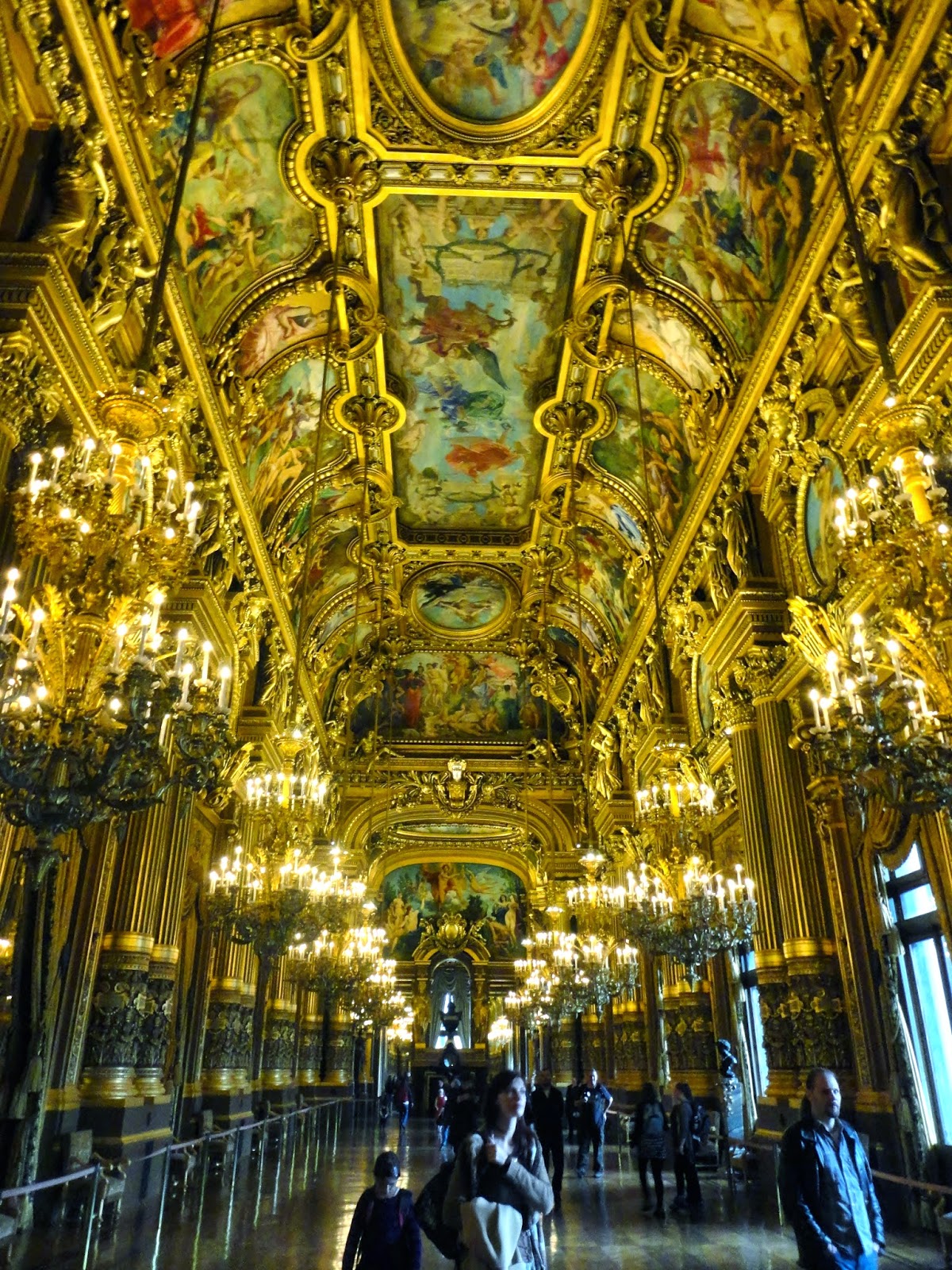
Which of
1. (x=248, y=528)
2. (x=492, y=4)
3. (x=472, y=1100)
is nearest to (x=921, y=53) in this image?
(x=492, y=4)

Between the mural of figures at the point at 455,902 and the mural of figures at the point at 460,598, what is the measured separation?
15.3 m

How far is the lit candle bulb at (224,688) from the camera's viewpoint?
625 cm

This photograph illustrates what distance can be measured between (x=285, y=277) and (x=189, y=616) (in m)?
4.27

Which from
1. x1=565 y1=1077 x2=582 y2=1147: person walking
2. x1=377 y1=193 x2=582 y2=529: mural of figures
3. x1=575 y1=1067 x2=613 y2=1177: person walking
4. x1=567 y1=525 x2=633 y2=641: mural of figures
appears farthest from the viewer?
x1=567 y1=525 x2=633 y2=641: mural of figures

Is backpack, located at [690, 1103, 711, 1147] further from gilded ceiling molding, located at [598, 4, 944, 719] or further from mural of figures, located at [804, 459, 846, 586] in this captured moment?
gilded ceiling molding, located at [598, 4, 944, 719]

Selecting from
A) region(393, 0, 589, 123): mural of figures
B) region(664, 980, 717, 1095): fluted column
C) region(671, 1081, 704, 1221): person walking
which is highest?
region(393, 0, 589, 123): mural of figures

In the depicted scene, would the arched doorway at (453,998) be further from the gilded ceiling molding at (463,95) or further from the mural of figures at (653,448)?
the gilded ceiling molding at (463,95)

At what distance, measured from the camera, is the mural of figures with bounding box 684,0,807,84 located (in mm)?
8289

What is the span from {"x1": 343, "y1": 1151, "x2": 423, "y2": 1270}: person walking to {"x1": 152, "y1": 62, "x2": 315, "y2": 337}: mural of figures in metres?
8.59

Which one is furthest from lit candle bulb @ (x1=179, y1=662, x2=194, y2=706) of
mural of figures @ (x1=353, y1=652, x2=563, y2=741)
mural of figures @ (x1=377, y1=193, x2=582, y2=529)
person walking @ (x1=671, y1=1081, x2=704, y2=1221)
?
mural of figures @ (x1=353, y1=652, x2=563, y2=741)

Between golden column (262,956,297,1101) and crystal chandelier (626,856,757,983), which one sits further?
golden column (262,956,297,1101)

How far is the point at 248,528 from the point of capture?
511 inches

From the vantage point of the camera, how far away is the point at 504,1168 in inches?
127

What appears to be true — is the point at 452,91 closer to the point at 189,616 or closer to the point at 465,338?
the point at 465,338
